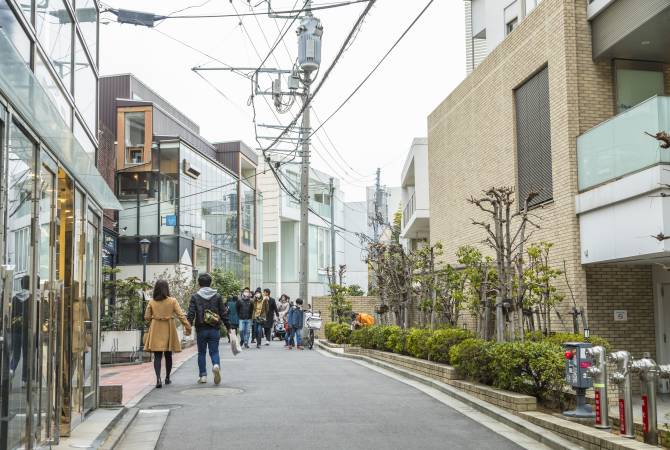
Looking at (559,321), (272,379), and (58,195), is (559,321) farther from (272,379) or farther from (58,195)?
(58,195)

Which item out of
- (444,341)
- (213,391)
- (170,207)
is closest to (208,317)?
(213,391)

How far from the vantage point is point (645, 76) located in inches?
623

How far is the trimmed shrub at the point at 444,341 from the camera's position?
13895mm

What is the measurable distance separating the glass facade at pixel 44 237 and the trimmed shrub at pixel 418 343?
7158 mm

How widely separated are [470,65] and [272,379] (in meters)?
16.6

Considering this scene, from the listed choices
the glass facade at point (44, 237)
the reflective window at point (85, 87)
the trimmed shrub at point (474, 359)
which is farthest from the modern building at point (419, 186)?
the glass facade at point (44, 237)

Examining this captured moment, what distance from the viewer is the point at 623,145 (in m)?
13.5

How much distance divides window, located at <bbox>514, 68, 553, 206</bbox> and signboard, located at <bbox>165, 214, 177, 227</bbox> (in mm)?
22208

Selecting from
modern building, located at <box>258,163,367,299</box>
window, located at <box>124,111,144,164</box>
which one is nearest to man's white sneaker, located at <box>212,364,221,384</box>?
window, located at <box>124,111,144,164</box>

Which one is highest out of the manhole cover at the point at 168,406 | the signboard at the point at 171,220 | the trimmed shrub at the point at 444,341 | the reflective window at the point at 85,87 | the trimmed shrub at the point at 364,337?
the signboard at the point at 171,220

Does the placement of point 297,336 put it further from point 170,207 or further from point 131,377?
point 170,207

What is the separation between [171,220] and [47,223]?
30.8 m

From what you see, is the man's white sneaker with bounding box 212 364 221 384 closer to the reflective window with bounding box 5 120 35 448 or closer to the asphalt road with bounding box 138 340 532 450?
the asphalt road with bounding box 138 340 532 450

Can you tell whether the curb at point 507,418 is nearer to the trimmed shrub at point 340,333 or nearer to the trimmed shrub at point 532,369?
the trimmed shrub at point 532,369
